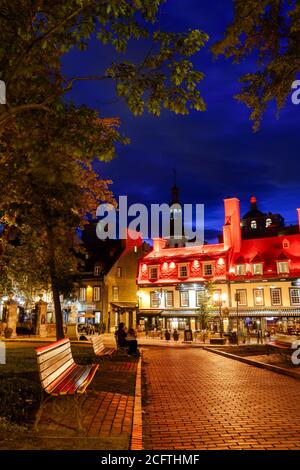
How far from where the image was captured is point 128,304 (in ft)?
174

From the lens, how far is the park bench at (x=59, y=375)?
5.70 metres

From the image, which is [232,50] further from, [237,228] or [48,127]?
[237,228]

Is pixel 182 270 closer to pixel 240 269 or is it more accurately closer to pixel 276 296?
pixel 240 269

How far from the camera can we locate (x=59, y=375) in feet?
22.8

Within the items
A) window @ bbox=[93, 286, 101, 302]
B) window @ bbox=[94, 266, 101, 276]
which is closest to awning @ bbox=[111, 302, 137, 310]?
window @ bbox=[93, 286, 101, 302]

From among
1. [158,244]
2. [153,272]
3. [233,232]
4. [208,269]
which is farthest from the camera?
[158,244]

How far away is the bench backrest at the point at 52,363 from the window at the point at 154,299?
3924 cm

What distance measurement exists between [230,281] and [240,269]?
1.66 metres

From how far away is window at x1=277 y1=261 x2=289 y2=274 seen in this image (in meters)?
40.3

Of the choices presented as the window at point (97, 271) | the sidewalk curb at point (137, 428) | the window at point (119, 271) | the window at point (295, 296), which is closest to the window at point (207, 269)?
the window at point (295, 296)

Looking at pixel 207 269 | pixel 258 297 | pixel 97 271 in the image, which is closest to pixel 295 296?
pixel 258 297

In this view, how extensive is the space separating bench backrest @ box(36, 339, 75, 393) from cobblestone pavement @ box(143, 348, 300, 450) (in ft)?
5.28
